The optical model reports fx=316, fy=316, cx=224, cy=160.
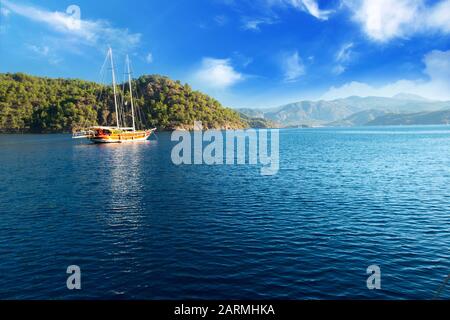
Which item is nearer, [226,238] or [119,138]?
[226,238]

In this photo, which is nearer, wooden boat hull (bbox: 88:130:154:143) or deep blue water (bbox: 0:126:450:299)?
deep blue water (bbox: 0:126:450:299)

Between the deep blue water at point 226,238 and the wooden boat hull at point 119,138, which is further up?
the wooden boat hull at point 119,138

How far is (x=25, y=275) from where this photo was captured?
2114 cm

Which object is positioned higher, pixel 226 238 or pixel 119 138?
pixel 119 138

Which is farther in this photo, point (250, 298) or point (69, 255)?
point (69, 255)

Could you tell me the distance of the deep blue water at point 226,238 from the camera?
64.7 feet

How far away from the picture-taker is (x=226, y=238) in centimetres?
2789

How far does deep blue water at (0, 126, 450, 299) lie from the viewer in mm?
19719

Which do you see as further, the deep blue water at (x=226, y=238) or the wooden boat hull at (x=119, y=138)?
the wooden boat hull at (x=119, y=138)

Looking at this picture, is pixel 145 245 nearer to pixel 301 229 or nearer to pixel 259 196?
pixel 301 229

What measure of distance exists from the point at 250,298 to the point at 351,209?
23046mm

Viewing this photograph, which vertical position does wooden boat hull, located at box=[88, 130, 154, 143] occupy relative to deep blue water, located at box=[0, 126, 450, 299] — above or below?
above
